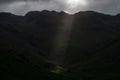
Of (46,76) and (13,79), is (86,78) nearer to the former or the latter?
(46,76)

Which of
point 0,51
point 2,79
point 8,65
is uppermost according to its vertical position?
point 0,51

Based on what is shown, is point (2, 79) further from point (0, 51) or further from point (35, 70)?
point (0, 51)

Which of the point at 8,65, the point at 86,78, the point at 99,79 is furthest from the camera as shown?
the point at 86,78

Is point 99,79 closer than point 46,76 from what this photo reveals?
No

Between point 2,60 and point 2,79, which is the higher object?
point 2,60

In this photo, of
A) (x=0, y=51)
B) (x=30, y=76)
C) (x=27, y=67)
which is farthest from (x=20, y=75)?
(x=0, y=51)

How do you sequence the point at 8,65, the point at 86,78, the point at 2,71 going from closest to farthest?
the point at 2,71 → the point at 8,65 → the point at 86,78

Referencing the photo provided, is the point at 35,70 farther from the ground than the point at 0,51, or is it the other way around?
the point at 0,51

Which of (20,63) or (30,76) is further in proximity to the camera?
(20,63)

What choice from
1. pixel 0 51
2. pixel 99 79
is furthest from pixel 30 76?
pixel 99 79
